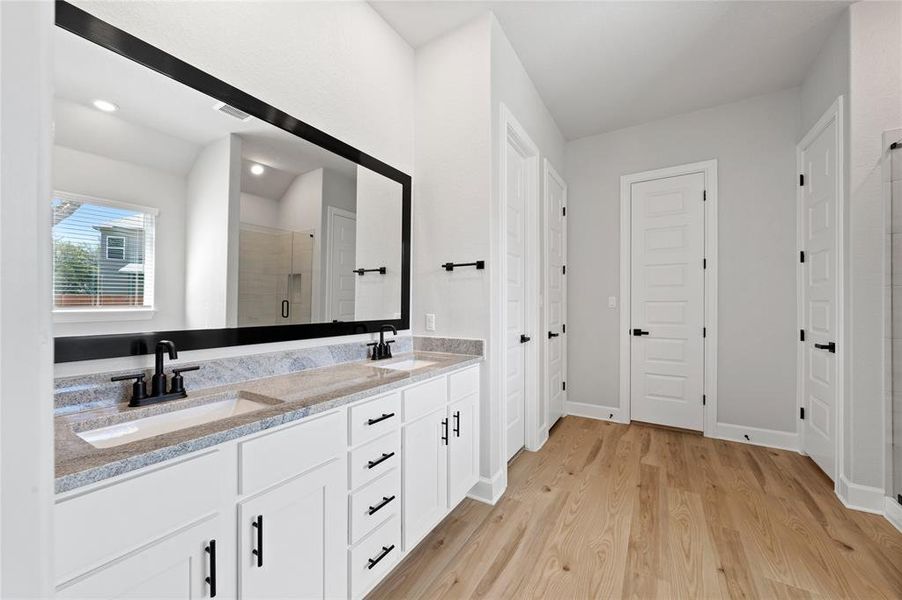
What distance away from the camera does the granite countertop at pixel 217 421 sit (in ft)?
2.52

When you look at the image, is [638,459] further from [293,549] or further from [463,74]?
[463,74]

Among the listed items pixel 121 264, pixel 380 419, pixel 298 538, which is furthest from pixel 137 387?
pixel 380 419

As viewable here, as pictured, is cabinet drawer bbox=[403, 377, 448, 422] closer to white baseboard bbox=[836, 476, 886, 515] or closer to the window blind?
the window blind

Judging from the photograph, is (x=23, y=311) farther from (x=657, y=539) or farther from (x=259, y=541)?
(x=657, y=539)

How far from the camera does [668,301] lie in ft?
11.5

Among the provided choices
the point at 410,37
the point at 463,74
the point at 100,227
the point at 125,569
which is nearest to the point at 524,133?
the point at 463,74

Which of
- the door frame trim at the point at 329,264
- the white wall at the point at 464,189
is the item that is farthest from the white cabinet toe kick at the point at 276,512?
the door frame trim at the point at 329,264

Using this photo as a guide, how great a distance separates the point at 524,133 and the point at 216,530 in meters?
2.85

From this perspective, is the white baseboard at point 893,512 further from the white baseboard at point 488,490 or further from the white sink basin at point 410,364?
the white sink basin at point 410,364

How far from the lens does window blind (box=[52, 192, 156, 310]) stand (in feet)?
3.56

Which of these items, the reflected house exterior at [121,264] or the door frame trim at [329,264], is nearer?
the reflected house exterior at [121,264]

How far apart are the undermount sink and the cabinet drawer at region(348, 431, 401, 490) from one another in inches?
14.9

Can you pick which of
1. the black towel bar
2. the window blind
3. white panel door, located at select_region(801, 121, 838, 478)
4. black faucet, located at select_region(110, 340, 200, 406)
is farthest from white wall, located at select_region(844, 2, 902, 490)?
the window blind

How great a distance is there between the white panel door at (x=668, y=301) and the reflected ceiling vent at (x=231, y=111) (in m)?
3.43
